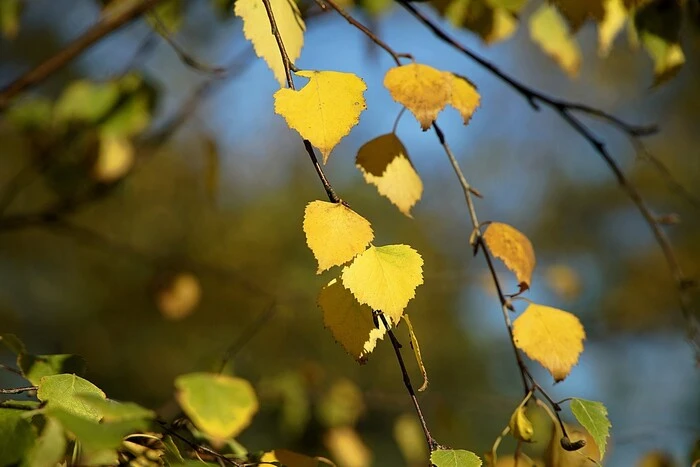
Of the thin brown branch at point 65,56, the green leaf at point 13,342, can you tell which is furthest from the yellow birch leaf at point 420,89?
the thin brown branch at point 65,56

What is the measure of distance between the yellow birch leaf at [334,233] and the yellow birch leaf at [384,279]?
1 cm

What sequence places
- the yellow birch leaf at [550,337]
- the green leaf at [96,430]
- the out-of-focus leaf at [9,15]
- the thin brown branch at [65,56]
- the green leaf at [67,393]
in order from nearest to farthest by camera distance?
the green leaf at [96,430] → the green leaf at [67,393] → the yellow birch leaf at [550,337] → the thin brown branch at [65,56] → the out-of-focus leaf at [9,15]

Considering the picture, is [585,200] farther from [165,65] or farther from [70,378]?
[70,378]

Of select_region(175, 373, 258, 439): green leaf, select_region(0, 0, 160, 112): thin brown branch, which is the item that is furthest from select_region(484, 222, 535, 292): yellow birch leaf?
select_region(0, 0, 160, 112): thin brown branch

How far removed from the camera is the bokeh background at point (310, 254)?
4.21 ft

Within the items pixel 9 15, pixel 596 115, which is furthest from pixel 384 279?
pixel 9 15

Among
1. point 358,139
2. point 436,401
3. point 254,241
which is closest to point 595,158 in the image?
point 358,139

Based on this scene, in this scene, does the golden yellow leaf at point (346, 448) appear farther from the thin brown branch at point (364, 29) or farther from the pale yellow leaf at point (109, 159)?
the thin brown branch at point (364, 29)

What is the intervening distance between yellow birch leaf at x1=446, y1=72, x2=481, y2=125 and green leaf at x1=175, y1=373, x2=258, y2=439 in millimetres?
283

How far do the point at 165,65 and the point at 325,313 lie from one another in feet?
Answer: 17.9

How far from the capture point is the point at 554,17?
86 cm

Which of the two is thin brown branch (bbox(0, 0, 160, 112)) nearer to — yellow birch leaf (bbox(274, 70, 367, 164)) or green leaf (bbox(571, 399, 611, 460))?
yellow birch leaf (bbox(274, 70, 367, 164))

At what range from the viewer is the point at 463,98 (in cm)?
54

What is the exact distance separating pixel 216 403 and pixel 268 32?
0.26 metres
